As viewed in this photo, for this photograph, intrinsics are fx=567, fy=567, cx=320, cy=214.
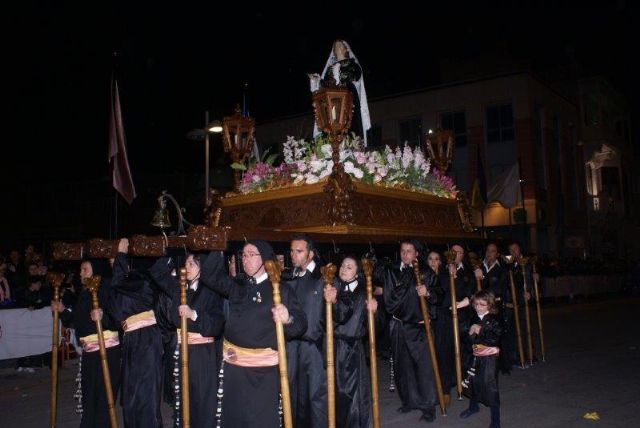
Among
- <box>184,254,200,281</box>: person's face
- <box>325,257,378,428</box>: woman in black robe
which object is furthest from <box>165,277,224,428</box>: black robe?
<box>325,257,378,428</box>: woman in black robe

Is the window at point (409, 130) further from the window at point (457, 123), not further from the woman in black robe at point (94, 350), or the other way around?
the woman in black robe at point (94, 350)

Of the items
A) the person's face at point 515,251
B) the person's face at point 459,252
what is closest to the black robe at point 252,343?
the person's face at point 459,252

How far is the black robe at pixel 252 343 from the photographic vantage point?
167 inches

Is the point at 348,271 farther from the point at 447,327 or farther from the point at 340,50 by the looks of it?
the point at 340,50

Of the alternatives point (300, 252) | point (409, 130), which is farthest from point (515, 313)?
point (409, 130)

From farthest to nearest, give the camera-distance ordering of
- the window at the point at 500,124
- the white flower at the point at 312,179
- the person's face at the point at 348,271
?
the window at the point at 500,124 → the white flower at the point at 312,179 → the person's face at the point at 348,271

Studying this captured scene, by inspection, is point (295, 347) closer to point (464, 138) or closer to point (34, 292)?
point (34, 292)

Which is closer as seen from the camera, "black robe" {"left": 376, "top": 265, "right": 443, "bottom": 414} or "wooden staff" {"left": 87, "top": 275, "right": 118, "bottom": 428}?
"wooden staff" {"left": 87, "top": 275, "right": 118, "bottom": 428}

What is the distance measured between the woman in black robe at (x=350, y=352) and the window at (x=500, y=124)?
22854 mm

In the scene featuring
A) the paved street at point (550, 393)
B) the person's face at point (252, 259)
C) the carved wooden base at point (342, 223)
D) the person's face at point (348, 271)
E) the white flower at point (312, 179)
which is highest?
the white flower at point (312, 179)

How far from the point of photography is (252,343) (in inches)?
170

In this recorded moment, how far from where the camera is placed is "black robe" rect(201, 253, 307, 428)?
4254 millimetres

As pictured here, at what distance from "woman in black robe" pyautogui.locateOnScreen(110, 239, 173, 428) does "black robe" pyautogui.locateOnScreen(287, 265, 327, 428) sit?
1.28 m

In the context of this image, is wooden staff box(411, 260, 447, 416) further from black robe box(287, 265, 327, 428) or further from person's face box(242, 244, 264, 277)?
person's face box(242, 244, 264, 277)
